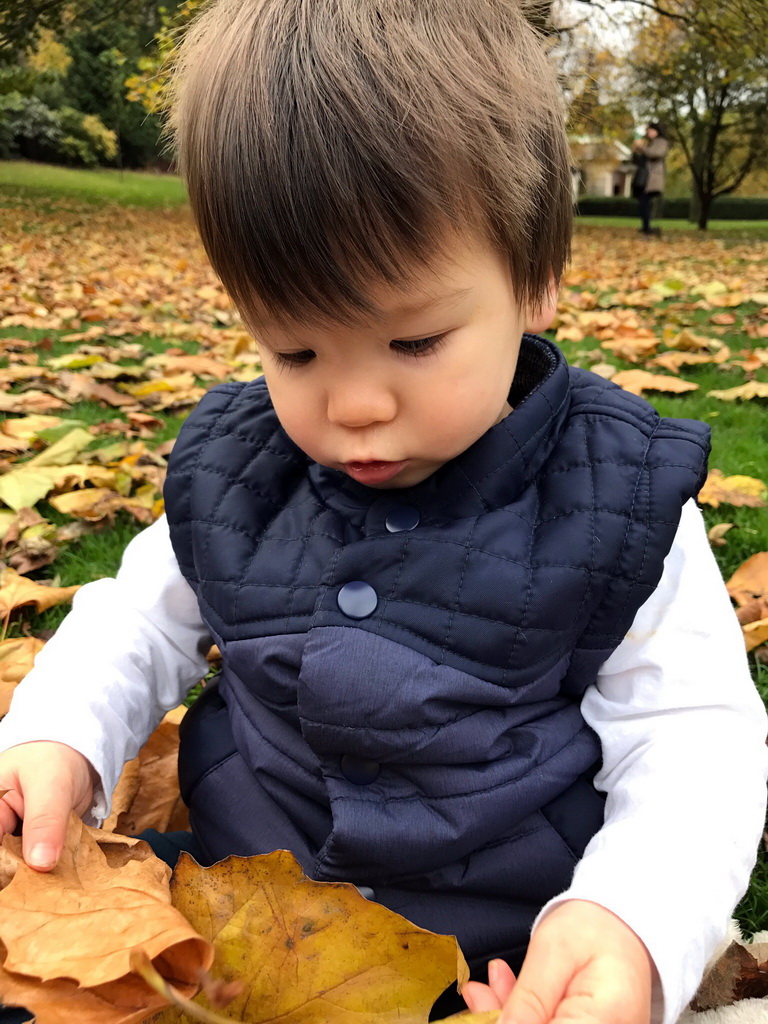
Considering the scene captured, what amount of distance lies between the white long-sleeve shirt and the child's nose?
1.38 feet

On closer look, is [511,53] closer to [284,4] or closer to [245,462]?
[284,4]

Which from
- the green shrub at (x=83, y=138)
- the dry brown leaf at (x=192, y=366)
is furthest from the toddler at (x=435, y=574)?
the green shrub at (x=83, y=138)

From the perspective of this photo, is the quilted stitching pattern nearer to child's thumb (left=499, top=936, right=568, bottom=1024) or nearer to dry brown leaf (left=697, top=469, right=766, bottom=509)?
child's thumb (left=499, top=936, right=568, bottom=1024)

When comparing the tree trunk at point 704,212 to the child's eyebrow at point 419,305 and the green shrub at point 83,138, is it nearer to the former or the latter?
the green shrub at point 83,138

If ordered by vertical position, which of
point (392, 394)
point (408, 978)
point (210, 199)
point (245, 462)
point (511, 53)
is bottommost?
point (408, 978)

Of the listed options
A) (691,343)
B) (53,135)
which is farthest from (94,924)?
(53,135)

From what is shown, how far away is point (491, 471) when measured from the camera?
102 cm

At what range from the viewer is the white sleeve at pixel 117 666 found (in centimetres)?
107

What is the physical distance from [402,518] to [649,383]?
2090 mm

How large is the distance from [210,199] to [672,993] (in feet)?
2.94

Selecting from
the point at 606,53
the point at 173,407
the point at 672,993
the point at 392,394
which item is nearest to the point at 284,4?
the point at 392,394

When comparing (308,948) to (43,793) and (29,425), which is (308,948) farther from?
(29,425)

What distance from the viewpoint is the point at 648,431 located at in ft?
3.43

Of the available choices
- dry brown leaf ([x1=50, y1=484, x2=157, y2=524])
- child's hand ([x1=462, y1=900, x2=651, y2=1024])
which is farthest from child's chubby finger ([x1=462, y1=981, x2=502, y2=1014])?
dry brown leaf ([x1=50, y1=484, x2=157, y2=524])
